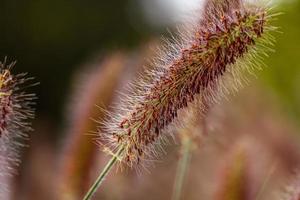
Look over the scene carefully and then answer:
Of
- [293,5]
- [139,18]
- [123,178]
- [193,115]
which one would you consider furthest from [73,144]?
[139,18]

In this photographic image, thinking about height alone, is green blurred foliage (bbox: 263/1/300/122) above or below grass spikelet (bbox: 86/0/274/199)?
above

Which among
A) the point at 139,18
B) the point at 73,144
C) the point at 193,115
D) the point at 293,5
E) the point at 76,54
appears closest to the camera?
the point at 193,115

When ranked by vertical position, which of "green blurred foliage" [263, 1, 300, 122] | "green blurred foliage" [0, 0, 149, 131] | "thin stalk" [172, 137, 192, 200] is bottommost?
"thin stalk" [172, 137, 192, 200]

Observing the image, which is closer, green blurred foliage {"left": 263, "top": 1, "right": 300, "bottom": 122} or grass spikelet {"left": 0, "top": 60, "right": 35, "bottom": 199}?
grass spikelet {"left": 0, "top": 60, "right": 35, "bottom": 199}

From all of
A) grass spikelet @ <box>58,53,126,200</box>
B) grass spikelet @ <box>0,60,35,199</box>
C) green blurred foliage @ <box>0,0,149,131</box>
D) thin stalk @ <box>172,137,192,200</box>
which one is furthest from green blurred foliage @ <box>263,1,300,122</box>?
grass spikelet @ <box>0,60,35,199</box>

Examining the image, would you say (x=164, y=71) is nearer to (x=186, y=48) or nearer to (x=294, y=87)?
(x=186, y=48)

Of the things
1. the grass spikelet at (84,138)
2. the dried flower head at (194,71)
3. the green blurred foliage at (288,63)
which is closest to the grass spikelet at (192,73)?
the dried flower head at (194,71)

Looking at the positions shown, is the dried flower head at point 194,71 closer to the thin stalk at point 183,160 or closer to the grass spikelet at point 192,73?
the grass spikelet at point 192,73

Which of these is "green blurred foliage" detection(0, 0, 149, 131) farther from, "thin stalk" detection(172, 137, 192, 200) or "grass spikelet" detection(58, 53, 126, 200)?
"thin stalk" detection(172, 137, 192, 200)
